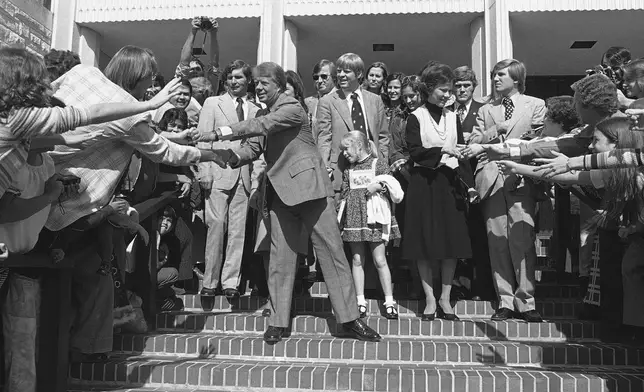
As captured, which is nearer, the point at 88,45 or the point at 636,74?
the point at 636,74

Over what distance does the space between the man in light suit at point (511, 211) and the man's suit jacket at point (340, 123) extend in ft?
2.69

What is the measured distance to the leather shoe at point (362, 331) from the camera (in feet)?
14.8

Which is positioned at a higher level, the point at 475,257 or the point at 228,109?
the point at 228,109

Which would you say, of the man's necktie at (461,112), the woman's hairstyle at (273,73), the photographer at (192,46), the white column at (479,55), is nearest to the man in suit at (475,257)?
the man's necktie at (461,112)

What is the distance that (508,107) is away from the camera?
5.44m

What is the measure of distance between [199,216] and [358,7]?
5.34 meters

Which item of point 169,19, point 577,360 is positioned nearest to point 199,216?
point 577,360

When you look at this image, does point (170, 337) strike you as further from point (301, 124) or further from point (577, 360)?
point (577, 360)

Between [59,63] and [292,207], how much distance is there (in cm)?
214

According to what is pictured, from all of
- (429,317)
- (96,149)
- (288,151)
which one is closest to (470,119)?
(429,317)

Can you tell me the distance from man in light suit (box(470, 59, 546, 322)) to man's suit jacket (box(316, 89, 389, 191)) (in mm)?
821

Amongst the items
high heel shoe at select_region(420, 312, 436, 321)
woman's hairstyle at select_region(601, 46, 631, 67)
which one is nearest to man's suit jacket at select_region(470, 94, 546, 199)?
woman's hairstyle at select_region(601, 46, 631, 67)

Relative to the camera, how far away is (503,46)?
30.8 feet

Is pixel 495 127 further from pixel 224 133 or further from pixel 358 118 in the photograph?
pixel 224 133
